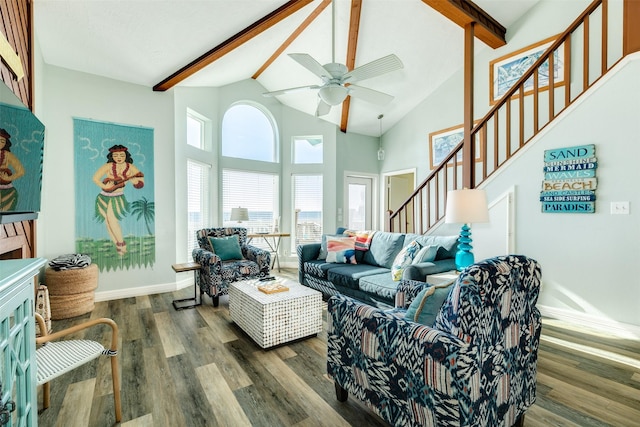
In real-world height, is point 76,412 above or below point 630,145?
below

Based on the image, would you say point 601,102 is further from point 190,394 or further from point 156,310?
point 156,310

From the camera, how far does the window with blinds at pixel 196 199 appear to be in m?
4.81

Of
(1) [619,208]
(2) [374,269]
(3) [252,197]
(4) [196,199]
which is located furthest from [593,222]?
(4) [196,199]

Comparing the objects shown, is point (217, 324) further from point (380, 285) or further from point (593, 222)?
point (593, 222)

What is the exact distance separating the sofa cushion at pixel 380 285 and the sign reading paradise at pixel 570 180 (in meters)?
1.86

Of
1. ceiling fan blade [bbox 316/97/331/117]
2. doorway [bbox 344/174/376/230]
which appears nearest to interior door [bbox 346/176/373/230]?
doorway [bbox 344/174/376/230]

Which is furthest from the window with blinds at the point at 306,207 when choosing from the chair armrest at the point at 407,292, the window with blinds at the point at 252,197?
the chair armrest at the point at 407,292

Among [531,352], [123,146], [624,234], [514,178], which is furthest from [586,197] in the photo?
[123,146]

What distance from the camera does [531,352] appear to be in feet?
5.12

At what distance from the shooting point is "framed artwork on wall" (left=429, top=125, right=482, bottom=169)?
5152 mm

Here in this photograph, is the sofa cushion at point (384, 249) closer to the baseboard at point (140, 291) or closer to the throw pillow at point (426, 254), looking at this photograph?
the throw pillow at point (426, 254)

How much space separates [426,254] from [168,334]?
2.68 meters

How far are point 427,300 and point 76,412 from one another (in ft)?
7.10

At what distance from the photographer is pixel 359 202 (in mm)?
6699
